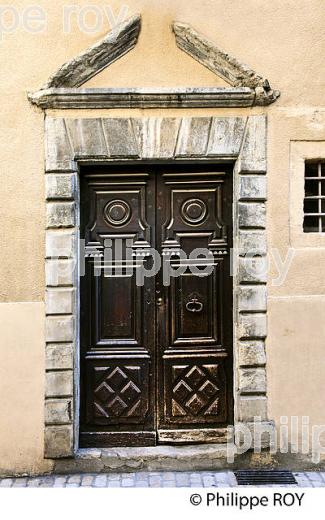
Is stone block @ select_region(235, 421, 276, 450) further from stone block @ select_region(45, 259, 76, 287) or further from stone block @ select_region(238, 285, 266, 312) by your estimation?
stone block @ select_region(45, 259, 76, 287)

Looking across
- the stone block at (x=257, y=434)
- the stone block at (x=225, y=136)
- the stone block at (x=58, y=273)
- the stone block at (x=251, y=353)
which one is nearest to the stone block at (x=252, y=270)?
the stone block at (x=251, y=353)

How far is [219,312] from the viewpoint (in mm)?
4719

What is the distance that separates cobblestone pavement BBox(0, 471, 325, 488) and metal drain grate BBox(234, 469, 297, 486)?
2.3 inches

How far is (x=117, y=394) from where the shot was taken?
4.67 meters

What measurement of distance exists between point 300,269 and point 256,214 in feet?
2.00

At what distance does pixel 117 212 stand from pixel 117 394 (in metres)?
1.61

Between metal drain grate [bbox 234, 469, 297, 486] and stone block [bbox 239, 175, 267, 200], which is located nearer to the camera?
metal drain grate [bbox 234, 469, 297, 486]

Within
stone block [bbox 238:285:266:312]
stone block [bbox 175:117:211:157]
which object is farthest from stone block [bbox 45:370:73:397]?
stone block [bbox 175:117:211:157]

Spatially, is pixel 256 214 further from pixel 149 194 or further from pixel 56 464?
pixel 56 464

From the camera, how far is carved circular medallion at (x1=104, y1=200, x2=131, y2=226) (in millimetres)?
4645

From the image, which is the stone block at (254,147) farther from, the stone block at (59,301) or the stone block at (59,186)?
the stone block at (59,301)

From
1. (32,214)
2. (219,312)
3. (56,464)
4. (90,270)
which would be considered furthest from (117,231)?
(56,464)

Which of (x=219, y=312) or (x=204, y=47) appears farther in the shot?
(x=219, y=312)

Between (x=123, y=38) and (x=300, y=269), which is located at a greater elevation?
(x=123, y=38)
